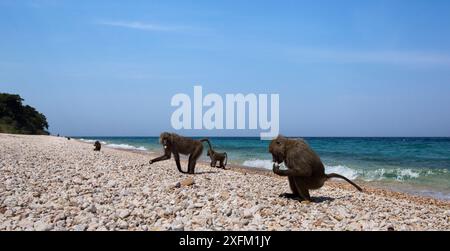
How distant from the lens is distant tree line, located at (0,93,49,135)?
218 ft

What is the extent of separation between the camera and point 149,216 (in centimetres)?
766

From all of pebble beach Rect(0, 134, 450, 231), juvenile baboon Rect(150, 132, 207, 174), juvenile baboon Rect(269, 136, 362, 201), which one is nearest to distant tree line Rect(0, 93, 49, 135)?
juvenile baboon Rect(150, 132, 207, 174)

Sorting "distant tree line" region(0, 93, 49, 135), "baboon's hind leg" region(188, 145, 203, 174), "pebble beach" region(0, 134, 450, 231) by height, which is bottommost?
"pebble beach" region(0, 134, 450, 231)

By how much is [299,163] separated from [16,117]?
7123cm

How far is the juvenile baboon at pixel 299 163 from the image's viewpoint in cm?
971

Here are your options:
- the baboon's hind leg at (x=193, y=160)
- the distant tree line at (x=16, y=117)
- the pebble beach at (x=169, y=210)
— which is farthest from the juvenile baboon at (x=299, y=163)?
the distant tree line at (x=16, y=117)

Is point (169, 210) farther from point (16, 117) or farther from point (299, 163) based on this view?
point (16, 117)

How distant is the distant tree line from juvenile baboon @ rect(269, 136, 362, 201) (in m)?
59.7

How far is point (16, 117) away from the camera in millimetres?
71812

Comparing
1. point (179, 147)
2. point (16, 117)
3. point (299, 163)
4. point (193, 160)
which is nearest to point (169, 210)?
point (299, 163)

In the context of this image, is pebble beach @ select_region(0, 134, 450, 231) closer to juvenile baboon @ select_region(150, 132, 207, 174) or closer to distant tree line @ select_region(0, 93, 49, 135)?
juvenile baboon @ select_region(150, 132, 207, 174)

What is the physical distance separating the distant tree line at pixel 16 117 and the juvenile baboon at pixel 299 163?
2351 inches
